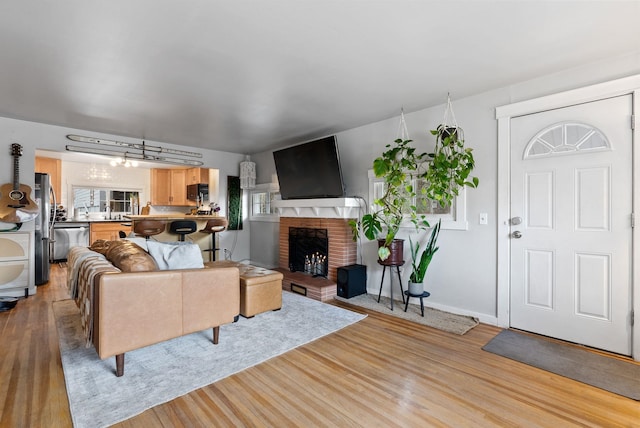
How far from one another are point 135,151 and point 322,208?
3.25 metres

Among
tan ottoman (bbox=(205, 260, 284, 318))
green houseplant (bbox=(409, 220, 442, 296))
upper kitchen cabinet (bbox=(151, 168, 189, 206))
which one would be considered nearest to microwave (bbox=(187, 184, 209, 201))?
upper kitchen cabinet (bbox=(151, 168, 189, 206))

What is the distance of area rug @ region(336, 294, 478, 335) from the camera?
2.95m

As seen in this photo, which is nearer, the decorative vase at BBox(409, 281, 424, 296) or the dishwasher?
the decorative vase at BBox(409, 281, 424, 296)

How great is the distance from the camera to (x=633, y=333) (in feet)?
7.66

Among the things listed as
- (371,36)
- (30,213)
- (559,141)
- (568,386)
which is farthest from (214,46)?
(30,213)

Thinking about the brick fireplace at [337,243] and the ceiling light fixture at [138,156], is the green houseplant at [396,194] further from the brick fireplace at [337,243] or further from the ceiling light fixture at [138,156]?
the ceiling light fixture at [138,156]

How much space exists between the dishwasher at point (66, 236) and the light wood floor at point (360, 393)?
4.71 m

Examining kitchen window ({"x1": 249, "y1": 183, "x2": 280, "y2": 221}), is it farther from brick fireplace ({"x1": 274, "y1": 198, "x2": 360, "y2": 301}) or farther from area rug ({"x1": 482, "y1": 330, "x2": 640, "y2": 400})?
area rug ({"x1": 482, "y1": 330, "x2": 640, "y2": 400})

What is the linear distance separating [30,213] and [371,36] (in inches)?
187

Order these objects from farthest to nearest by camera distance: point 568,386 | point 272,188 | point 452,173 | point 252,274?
point 272,188, point 252,274, point 452,173, point 568,386

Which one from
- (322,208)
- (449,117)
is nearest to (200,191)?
(322,208)

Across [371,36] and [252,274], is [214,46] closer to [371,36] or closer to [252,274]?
[371,36]

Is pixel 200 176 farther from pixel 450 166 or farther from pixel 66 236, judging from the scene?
pixel 450 166

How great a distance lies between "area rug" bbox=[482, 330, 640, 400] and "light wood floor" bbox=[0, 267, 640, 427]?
11 cm
